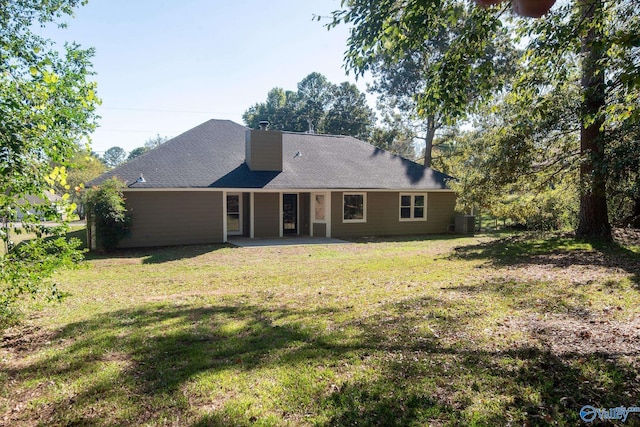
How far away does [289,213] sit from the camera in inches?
716

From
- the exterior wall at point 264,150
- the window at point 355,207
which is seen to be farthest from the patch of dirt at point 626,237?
the exterior wall at point 264,150

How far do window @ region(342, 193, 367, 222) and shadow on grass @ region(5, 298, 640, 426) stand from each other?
12471 mm

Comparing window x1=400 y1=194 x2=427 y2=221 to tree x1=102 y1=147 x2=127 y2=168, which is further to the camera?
tree x1=102 y1=147 x2=127 y2=168

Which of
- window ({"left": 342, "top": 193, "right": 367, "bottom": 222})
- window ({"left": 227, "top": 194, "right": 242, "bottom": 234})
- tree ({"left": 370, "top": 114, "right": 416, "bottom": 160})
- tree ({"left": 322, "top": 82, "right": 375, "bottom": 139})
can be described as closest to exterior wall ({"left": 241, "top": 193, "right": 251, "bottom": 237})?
window ({"left": 227, "top": 194, "right": 242, "bottom": 234})

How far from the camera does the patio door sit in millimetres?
17922

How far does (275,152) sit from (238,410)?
48.3ft

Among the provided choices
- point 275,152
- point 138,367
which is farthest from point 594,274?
point 275,152

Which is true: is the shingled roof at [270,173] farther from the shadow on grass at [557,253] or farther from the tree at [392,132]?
the tree at [392,132]

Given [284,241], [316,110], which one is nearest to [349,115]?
[316,110]

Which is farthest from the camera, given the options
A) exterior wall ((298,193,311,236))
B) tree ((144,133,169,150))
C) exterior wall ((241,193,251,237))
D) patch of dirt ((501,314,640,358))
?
tree ((144,133,169,150))

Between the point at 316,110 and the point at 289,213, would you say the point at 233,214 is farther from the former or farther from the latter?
the point at 316,110

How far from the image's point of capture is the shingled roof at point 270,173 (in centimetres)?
1525

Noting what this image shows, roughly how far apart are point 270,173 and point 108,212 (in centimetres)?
641

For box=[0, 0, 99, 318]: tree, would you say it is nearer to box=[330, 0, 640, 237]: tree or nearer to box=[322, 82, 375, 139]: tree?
box=[330, 0, 640, 237]: tree
